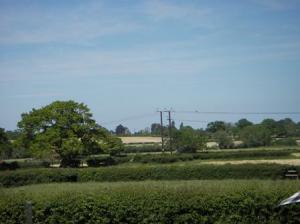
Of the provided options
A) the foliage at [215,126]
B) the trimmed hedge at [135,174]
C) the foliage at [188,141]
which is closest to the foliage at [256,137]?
the foliage at [188,141]

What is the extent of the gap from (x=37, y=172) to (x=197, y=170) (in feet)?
46.5

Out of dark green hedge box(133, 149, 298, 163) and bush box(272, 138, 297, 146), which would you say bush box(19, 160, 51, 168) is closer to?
dark green hedge box(133, 149, 298, 163)

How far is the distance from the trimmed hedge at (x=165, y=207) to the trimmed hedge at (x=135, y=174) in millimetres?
26987

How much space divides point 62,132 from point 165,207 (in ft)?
180

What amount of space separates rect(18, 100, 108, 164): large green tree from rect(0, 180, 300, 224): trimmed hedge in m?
51.9

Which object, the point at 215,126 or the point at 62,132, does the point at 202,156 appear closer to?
the point at 62,132

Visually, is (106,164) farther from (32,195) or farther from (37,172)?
(32,195)

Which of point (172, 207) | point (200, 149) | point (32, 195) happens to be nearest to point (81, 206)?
point (32, 195)

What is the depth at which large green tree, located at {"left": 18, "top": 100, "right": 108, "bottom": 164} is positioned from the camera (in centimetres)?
6562

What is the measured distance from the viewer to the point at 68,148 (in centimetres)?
6494

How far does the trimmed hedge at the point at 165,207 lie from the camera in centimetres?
1346

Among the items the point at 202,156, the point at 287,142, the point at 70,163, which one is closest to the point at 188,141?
the point at 202,156

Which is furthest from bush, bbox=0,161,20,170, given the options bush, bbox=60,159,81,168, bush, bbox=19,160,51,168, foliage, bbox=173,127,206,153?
foliage, bbox=173,127,206,153

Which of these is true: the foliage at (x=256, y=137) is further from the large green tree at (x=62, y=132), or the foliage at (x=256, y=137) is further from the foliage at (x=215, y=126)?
the large green tree at (x=62, y=132)
